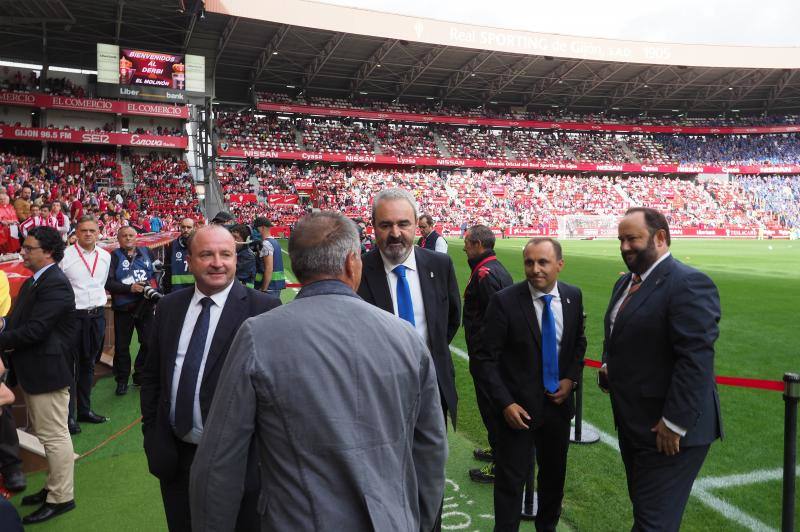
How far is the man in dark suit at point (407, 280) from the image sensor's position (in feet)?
10.5

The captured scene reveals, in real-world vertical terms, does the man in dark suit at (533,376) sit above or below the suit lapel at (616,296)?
below

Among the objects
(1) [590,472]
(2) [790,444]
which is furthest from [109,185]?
(2) [790,444]

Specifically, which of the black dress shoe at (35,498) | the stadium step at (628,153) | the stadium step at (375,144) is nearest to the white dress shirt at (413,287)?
the black dress shoe at (35,498)

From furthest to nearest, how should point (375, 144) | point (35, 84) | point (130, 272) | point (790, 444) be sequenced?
1. point (375, 144)
2. point (35, 84)
3. point (130, 272)
4. point (790, 444)

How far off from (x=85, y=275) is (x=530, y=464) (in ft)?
16.4

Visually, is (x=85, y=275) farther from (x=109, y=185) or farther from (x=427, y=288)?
(x=109, y=185)

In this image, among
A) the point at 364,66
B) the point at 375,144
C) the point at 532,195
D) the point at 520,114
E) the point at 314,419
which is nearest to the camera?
the point at 314,419

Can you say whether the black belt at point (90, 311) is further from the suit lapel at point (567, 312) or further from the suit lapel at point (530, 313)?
the suit lapel at point (567, 312)

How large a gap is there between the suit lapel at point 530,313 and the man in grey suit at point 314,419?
1836mm

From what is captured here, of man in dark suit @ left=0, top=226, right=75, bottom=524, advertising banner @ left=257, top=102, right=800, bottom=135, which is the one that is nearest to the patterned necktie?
man in dark suit @ left=0, top=226, right=75, bottom=524

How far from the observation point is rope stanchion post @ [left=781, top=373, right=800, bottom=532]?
3.07m

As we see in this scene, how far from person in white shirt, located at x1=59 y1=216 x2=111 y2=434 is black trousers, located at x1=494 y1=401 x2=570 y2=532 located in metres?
4.59

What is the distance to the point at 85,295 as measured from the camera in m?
5.95

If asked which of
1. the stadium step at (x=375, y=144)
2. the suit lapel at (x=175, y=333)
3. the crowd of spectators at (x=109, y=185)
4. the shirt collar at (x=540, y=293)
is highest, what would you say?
the stadium step at (x=375, y=144)
